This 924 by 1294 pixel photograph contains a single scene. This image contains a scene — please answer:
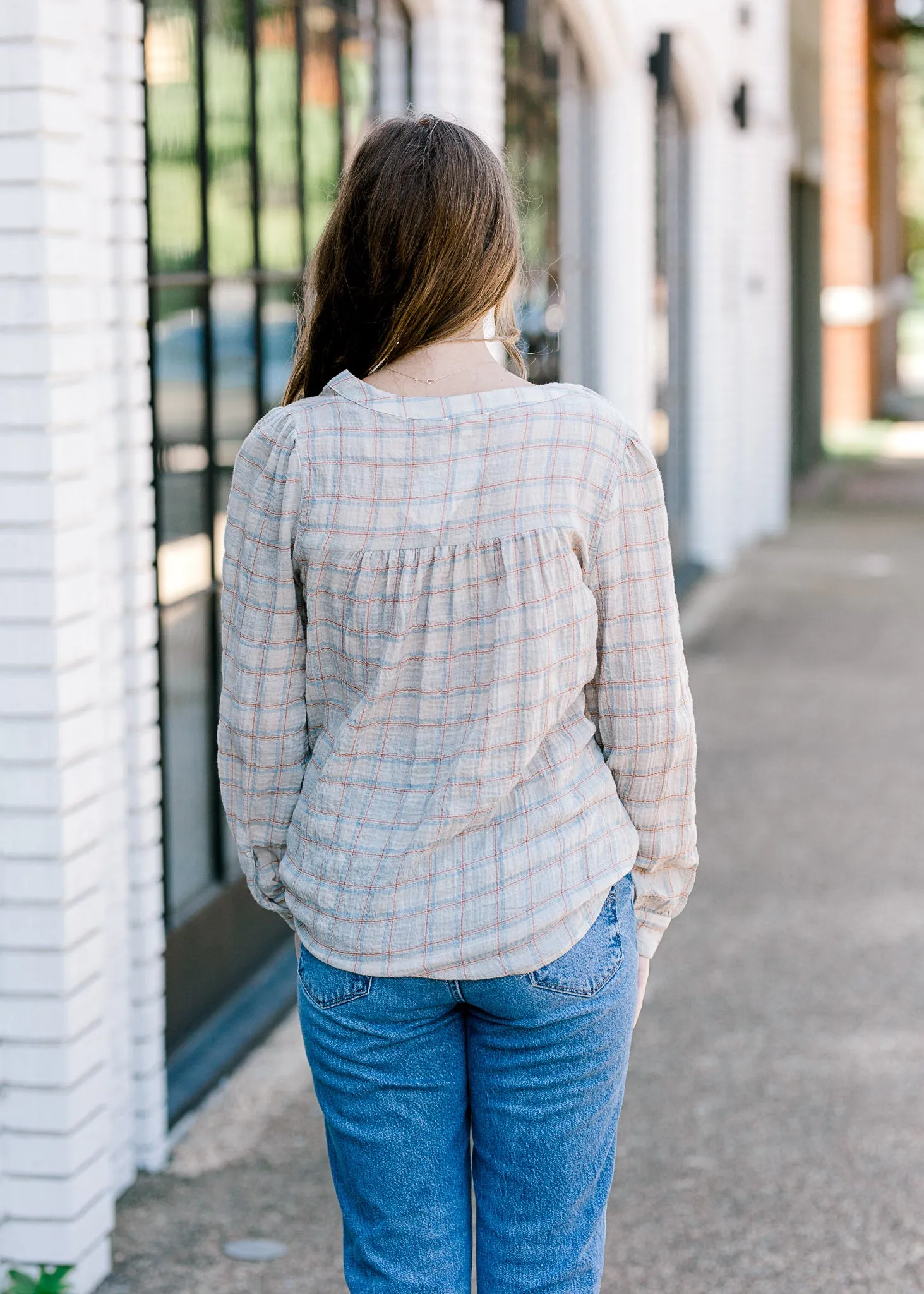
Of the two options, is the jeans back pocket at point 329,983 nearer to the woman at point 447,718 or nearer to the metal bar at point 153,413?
the woman at point 447,718

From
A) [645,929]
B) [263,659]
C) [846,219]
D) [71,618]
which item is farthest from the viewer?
[846,219]

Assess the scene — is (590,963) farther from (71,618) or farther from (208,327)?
(208,327)

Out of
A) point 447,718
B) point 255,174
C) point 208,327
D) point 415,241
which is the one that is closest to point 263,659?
point 447,718

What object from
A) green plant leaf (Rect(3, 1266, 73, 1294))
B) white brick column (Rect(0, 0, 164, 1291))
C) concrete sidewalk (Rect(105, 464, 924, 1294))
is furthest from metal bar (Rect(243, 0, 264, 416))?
green plant leaf (Rect(3, 1266, 73, 1294))

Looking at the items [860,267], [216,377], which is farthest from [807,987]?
[860,267]

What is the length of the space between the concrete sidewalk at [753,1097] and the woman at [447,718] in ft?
4.80

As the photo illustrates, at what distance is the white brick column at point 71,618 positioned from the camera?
3039 millimetres

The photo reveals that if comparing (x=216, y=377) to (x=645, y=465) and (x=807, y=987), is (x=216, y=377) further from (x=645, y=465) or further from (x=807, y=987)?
(x=645, y=465)

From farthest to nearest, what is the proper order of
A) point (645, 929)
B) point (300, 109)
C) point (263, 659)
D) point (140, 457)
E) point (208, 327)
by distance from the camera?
point (300, 109)
point (208, 327)
point (140, 457)
point (645, 929)
point (263, 659)

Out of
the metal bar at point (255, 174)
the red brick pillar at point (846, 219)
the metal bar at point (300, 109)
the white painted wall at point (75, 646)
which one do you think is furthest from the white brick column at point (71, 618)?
the red brick pillar at point (846, 219)

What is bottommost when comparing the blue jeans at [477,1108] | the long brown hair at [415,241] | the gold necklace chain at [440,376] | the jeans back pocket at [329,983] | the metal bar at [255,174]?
the blue jeans at [477,1108]

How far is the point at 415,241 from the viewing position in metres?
1.92

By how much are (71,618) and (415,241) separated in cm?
145

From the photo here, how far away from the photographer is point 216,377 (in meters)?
4.66
